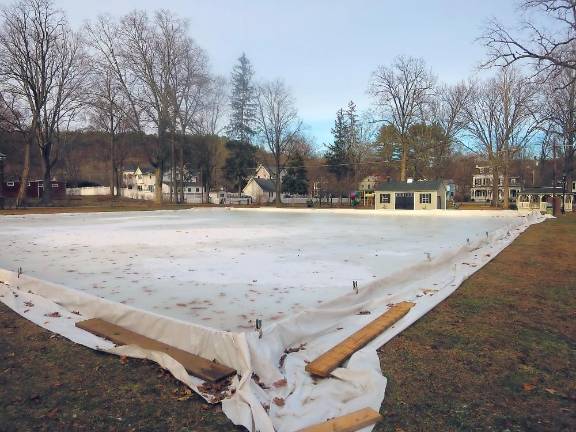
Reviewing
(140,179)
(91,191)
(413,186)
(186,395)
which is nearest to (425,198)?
(413,186)

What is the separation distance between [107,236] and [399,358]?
9.39 meters

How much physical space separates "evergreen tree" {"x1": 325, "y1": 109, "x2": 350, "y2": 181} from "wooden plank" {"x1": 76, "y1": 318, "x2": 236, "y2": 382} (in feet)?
157

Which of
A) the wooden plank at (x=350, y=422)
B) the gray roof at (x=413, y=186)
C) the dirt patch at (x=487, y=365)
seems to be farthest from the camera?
the gray roof at (x=413, y=186)

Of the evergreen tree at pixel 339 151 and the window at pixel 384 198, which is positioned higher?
the evergreen tree at pixel 339 151

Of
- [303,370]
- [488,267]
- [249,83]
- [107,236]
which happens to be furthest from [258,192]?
[303,370]

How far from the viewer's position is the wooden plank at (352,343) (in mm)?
2736

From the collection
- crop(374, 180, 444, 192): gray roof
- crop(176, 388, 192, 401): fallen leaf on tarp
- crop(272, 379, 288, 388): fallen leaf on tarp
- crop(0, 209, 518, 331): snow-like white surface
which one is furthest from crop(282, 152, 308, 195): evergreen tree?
crop(176, 388, 192, 401): fallen leaf on tarp

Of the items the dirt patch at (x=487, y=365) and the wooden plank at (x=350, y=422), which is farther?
the dirt patch at (x=487, y=365)

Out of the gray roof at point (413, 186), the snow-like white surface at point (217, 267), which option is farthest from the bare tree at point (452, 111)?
the snow-like white surface at point (217, 267)

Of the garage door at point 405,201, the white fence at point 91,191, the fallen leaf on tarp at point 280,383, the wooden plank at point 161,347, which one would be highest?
the white fence at point 91,191

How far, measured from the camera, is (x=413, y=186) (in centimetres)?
3512

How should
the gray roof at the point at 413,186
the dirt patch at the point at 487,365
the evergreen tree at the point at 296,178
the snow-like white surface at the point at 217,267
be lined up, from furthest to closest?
the evergreen tree at the point at 296,178
the gray roof at the point at 413,186
the snow-like white surface at the point at 217,267
the dirt patch at the point at 487,365

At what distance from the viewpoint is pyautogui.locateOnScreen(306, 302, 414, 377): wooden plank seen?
108 inches

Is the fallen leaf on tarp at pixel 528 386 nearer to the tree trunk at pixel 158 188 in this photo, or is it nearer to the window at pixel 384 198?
the tree trunk at pixel 158 188
